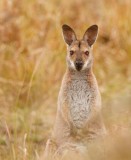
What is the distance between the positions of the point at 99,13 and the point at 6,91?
2.58m

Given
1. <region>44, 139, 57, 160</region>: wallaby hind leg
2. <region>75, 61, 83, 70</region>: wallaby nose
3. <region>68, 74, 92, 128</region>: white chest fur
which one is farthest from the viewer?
<region>68, 74, 92, 128</region>: white chest fur

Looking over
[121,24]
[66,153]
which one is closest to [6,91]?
[121,24]

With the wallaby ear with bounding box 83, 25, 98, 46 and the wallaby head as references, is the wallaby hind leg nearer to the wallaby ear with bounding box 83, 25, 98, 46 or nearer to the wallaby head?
the wallaby head

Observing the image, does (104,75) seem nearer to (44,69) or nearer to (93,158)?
(44,69)

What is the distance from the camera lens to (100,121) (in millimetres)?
6297

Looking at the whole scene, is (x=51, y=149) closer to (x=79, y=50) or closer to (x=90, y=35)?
(x=79, y=50)

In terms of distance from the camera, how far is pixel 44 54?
9.26m

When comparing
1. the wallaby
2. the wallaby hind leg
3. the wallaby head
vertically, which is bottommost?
the wallaby hind leg

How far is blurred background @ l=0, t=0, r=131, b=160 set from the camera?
834 cm

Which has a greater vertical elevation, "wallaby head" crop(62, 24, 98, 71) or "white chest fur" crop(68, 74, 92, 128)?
"wallaby head" crop(62, 24, 98, 71)

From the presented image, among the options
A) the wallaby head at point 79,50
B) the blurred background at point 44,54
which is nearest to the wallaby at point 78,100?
the wallaby head at point 79,50

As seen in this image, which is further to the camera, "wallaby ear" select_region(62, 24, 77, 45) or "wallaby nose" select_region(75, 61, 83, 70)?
"wallaby ear" select_region(62, 24, 77, 45)

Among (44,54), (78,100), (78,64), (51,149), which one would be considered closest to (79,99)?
(78,100)

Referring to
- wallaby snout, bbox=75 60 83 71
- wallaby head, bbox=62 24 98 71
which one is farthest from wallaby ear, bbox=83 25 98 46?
wallaby snout, bbox=75 60 83 71
